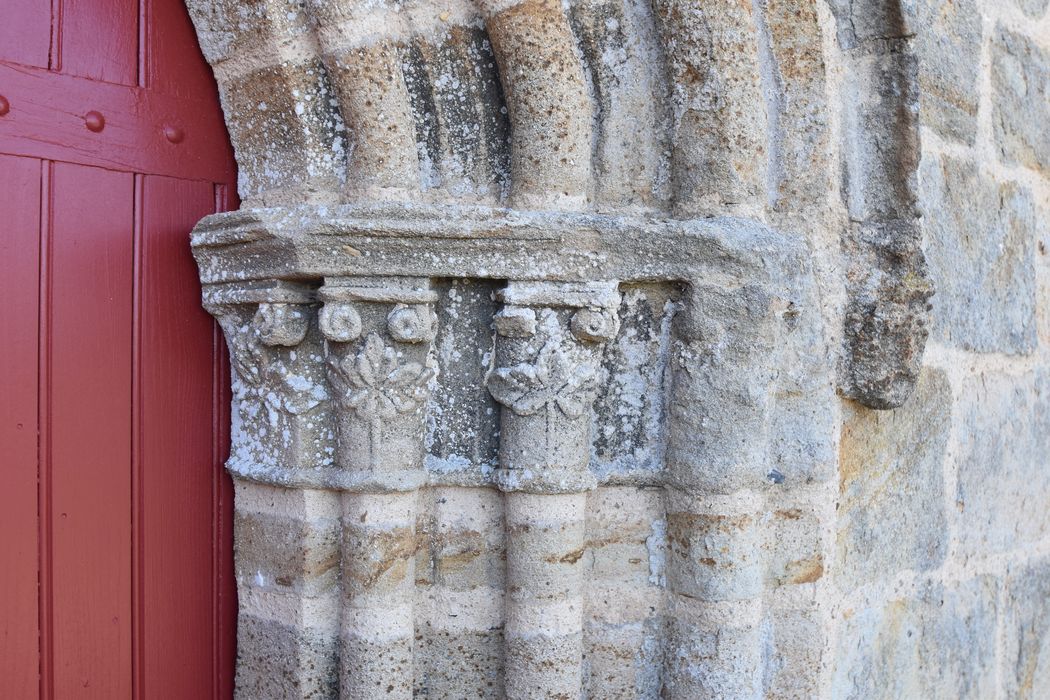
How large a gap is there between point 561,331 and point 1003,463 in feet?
3.47

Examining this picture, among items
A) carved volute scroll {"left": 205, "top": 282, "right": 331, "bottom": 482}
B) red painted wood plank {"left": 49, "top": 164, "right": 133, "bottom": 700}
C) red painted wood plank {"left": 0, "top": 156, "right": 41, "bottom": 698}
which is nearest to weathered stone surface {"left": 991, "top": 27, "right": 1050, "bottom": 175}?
carved volute scroll {"left": 205, "top": 282, "right": 331, "bottom": 482}

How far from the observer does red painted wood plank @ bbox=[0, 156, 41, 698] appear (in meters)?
1.20

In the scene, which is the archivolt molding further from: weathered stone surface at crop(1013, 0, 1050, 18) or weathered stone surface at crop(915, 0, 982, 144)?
weathered stone surface at crop(1013, 0, 1050, 18)

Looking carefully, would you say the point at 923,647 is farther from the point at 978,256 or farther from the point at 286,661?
the point at 286,661

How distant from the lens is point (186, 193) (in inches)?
52.9

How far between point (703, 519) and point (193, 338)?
81 cm

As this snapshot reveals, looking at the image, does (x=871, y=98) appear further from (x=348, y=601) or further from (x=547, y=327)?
(x=348, y=601)

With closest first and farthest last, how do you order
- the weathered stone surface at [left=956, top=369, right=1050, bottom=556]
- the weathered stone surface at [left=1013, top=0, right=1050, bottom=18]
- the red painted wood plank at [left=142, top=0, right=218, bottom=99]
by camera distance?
1. the red painted wood plank at [left=142, top=0, right=218, bottom=99]
2. the weathered stone surface at [left=956, top=369, right=1050, bottom=556]
3. the weathered stone surface at [left=1013, top=0, right=1050, bottom=18]

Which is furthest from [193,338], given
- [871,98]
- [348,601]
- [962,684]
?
[962,684]

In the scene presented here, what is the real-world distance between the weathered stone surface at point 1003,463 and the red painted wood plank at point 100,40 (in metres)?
1.50

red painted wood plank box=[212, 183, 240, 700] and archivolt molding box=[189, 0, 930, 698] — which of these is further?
red painted wood plank box=[212, 183, 240, 700]

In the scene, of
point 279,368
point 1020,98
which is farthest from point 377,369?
point 1020,98

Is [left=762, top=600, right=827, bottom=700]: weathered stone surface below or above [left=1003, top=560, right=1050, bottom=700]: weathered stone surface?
above

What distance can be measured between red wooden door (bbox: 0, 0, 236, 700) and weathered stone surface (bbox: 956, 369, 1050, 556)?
1.32 meters
